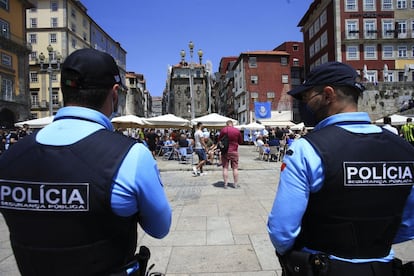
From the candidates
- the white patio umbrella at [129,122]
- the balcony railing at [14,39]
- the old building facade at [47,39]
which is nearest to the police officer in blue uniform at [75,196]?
the white patio umbrella at [129,122]

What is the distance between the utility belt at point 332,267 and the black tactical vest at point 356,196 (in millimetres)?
46

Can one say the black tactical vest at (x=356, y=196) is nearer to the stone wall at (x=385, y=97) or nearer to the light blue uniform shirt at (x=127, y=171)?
the light blue uniform shirt at (x=127, y=171)

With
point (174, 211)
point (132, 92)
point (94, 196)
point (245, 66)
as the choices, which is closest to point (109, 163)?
point (94, 196)

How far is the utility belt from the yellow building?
38919 millimetres

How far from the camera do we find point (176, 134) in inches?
796

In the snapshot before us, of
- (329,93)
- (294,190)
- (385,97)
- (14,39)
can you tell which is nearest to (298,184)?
(294,190)

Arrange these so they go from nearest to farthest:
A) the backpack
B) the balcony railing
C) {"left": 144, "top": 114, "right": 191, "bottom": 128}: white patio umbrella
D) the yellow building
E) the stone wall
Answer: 1. the backpack
2. {"left": 144, "top": 114, "right": 191, "bottom": 128}: white patio umbrella
3. the stone wall
4. the balcony railing
5. the yellow building

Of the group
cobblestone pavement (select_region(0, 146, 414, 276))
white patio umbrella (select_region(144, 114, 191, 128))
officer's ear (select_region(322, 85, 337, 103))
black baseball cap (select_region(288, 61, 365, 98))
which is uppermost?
white patio umbrella (select_region(144, 114, 191, 128))

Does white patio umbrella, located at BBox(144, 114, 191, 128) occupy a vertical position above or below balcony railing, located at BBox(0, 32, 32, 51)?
below

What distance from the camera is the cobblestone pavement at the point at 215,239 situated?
3.55 m

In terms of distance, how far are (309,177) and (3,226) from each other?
5626mm

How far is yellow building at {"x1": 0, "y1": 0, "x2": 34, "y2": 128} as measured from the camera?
34.4 metres

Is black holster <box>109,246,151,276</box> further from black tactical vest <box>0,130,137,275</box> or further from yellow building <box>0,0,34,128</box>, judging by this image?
yellow building <box>0,0,34,128</box>

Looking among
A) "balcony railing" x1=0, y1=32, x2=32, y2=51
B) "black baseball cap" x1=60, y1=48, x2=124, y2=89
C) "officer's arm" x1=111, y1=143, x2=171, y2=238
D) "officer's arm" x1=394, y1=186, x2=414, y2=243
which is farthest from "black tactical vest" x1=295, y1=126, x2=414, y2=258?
"balcony railing" x1=0, y1=32, x2=32, y2=51
